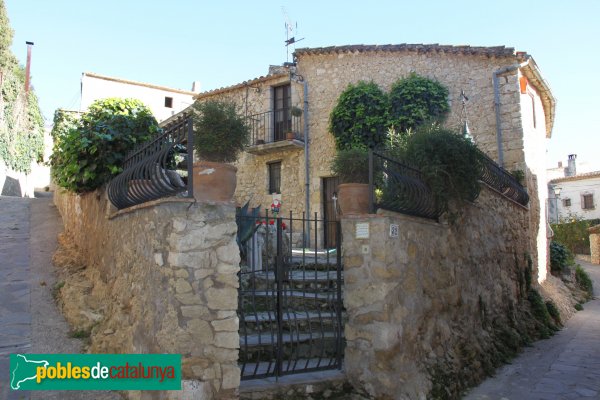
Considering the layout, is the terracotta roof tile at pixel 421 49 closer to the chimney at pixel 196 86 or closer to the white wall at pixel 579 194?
the chimney at pixel 196 86

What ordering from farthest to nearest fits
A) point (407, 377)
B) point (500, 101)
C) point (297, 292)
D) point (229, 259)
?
point (500, 101) → point (297, 292) → point (407, 377) → point (229, 259)

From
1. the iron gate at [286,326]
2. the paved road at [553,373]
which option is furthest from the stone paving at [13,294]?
the paved road at [553,373]

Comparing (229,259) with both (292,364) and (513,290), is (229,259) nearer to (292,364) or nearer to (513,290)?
(292,364)

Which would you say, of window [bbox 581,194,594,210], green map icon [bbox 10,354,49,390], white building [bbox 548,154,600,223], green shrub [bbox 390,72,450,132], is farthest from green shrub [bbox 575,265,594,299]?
window [bbox 581,194,594,210]

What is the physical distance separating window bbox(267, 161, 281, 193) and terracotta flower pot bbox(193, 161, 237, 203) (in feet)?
32.7

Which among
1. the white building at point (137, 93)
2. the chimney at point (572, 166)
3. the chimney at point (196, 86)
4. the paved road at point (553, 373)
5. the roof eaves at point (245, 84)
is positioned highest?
the chimney at point (196, 86)

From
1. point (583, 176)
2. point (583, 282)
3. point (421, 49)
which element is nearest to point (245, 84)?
point (421, 49)

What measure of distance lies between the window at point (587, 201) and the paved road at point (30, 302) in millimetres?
33791

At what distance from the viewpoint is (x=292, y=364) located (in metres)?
4.50

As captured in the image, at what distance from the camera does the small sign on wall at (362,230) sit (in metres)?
4.47

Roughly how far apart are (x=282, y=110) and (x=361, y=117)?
283 cm

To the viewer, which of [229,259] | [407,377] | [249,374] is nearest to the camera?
[229,259]

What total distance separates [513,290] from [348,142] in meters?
5.82

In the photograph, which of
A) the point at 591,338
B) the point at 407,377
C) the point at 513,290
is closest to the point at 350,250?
the point at 407,377
